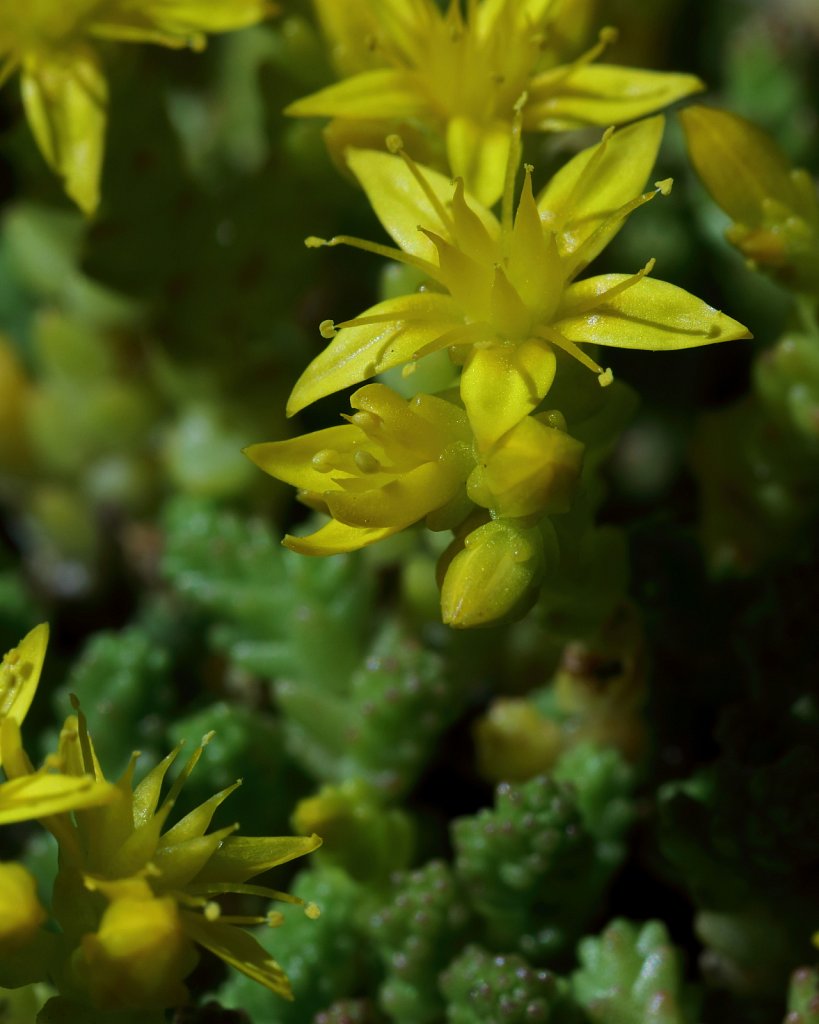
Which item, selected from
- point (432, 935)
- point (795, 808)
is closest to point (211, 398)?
point (432, 935)

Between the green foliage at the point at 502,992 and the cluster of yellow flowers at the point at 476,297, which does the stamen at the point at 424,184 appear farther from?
the green foliage at the point at 502,992

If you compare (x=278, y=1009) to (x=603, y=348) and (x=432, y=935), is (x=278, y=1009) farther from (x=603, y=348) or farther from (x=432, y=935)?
(x=603, y=348)

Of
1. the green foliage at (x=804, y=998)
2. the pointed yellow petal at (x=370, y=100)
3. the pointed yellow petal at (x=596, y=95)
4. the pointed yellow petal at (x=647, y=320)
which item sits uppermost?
the pointed yellow petal at (x=370, y=100)

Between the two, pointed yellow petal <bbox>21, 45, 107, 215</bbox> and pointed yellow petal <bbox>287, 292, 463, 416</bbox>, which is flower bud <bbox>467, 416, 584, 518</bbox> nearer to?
pointed yellow petal <bbox>287, 292, 463, 416</bbox>

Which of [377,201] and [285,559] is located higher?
[377,201]

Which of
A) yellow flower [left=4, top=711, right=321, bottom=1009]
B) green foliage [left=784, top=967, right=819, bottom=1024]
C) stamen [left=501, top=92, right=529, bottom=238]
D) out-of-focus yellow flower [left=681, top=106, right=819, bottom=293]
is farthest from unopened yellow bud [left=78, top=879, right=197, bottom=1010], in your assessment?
out-of-focus yellow flower [left=681, top=106, right=819, bottom=293]

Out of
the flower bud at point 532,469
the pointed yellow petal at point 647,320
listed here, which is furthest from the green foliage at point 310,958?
the pointed yellow petal at point 647,320

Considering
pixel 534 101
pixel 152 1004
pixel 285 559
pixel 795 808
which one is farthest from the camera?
pixel 285 559
